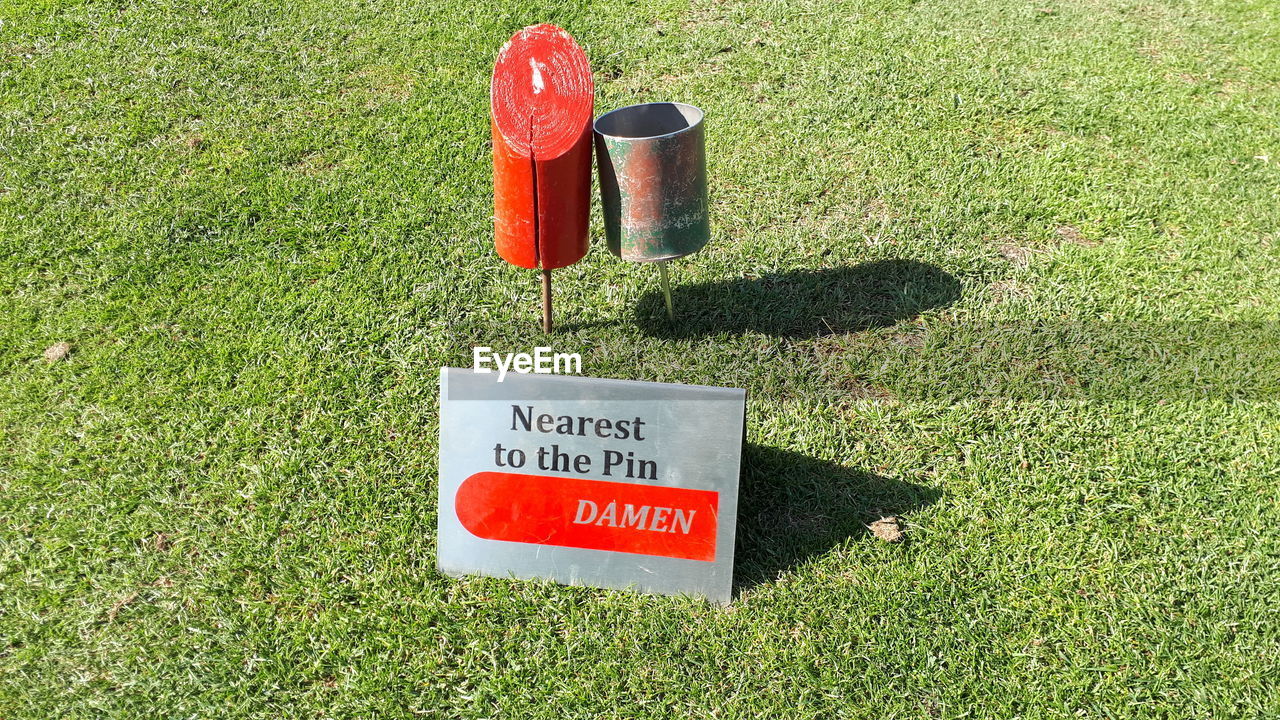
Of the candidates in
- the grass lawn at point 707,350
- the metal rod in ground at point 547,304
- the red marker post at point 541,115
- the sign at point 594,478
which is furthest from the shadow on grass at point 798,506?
the red marker post at point 541,115

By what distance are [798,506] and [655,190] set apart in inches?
44.5

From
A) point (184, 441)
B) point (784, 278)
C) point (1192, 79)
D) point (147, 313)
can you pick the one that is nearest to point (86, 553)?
point (184, 441)

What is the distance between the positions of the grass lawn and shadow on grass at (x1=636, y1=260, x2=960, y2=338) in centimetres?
2

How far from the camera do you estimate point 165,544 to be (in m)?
3.00

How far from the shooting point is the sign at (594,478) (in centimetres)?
266

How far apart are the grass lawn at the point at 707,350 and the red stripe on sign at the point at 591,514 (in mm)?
200

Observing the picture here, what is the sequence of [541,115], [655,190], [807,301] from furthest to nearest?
1. [807,301]
2. [655,190]
3. [541,115]

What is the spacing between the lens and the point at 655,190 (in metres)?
3.09

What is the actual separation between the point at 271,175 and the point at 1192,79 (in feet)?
16.6

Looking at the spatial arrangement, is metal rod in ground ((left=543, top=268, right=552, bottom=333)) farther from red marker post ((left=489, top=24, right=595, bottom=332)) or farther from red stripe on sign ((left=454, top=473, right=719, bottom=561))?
red stripe on sign ((left=454, top=473, right=719, bottom=561))

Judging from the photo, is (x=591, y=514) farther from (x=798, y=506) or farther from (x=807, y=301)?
(x=807, y=301)

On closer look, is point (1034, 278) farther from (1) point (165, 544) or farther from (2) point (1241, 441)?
(1) point (165, 544)

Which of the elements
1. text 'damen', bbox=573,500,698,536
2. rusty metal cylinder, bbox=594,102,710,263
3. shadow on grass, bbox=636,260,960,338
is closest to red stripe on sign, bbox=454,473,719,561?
text 'damen', bbox=573,500,698,536

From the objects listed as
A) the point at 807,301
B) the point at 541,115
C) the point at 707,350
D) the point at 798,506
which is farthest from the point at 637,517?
the point at 807,301
